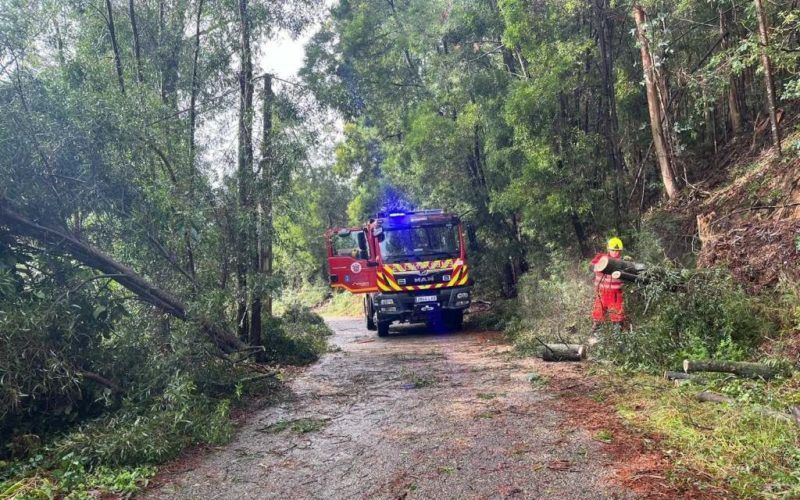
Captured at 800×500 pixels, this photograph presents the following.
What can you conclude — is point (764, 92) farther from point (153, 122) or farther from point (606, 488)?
point (153, 122)

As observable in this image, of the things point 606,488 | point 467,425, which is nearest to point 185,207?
point 467,425

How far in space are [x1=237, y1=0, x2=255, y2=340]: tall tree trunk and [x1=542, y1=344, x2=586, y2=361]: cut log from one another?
176 inches

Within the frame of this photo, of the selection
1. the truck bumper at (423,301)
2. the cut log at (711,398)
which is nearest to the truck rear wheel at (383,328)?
the truck bumper at (423,301)

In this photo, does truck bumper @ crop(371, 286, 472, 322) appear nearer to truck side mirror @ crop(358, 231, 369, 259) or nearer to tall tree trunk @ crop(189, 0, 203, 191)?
truck side mirror @ crop(358, 231, 369, 259)

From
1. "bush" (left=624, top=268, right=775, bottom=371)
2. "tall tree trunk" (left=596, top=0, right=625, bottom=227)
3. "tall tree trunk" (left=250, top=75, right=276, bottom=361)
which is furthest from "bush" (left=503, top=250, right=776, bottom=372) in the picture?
"tall tree trunk" (left=250, top=75, right=276, bottom=361)

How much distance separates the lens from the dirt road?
12.3 ft

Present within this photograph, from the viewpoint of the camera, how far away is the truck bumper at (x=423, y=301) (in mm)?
12109

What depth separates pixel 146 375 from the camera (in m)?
5.59

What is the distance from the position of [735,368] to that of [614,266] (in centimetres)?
205

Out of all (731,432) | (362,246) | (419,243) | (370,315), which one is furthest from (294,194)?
(731,432)

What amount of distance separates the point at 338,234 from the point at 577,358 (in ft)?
25.2

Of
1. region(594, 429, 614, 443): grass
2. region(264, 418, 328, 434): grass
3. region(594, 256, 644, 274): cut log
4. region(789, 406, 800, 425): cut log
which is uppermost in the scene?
region(594, 256, 644, 274): cut log

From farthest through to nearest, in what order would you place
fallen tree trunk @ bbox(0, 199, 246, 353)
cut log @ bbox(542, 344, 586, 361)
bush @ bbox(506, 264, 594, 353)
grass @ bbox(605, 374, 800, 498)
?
bush @ bbox(506, 264, 594, 353) → cut log @ bbox(542, 344, 586, 361) → fallen tree trunk @ bbox(0, 199, 246, 353) → grass @ bbox(605, 374, 800, 498)

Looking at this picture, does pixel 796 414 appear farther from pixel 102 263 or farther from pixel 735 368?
pixel 102 263
